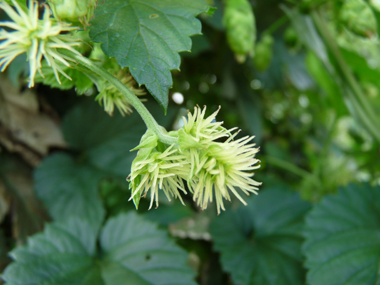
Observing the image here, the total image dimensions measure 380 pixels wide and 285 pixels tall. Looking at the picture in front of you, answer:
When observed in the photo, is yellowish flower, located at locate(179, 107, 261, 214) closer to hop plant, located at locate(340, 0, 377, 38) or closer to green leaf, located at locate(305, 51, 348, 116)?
hop plant, located at locate(340, 0, 377, 38)

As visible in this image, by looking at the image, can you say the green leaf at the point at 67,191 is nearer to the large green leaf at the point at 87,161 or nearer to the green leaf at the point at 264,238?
the large green leaf at the point at 87,161

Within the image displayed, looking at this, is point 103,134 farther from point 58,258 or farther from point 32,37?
point 32,37

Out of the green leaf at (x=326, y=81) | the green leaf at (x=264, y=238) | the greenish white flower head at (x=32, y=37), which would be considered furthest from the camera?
the green leaf at (x=326, y=81)

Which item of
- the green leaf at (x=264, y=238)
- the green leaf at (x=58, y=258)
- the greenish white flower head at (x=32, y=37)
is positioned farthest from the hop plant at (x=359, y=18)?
the green leaf at (x=58, y=258)

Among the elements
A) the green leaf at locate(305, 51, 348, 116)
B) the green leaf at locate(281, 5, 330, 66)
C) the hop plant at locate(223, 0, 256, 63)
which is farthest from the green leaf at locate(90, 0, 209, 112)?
the green leaf at locate(305, 51, 348, 116)

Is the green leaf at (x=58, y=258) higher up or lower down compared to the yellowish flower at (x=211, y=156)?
higher up

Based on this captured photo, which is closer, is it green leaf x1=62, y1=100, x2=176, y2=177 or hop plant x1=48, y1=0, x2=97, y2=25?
hop plant x1=48, y1=0, x2=97, y2=25
